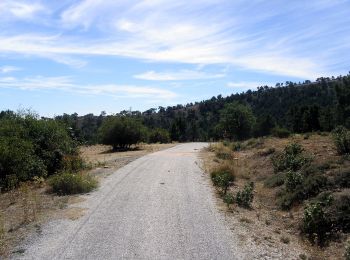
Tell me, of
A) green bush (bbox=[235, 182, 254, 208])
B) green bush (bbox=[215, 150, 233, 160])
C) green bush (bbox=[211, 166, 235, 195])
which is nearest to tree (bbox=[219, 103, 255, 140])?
green bush (bbox=[215, 150, 233, 160])

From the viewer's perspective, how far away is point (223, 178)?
1606cm

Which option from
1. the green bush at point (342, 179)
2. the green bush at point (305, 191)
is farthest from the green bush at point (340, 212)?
the green bush at point (305, 191)

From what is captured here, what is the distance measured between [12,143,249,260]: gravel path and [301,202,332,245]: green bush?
1942mm

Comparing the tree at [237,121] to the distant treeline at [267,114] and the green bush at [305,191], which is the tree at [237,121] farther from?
the green bush at [305,191]

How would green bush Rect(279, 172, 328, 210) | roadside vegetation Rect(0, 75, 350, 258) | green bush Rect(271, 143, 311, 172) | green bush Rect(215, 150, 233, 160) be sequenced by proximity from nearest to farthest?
roadside vegetation Rect(0, 75, 350, 258)
green bush Rect(279, 172, 328, 210)
green bush Rect(271, 143, 311, 172)
green bush Rect(215, 150, 233, 160)

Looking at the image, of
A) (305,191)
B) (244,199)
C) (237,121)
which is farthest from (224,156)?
(237,121)

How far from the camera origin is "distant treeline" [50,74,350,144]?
2817 inches

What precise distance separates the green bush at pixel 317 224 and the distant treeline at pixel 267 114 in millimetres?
28684

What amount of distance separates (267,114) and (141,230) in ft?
309

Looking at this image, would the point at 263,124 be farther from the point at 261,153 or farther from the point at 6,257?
the point at 6,257

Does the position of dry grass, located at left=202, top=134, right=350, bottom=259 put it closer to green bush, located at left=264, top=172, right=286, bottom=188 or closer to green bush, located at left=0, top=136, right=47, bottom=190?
green bush, located at left=264, top=172, right=286, bottom=188

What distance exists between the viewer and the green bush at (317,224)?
991 centimetres

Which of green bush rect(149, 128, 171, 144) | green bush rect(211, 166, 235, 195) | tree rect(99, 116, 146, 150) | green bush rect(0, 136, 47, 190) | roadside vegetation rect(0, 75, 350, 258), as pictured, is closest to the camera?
roadside vegetation rect(0, 75, 350, 258)

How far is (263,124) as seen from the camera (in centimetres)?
9156
